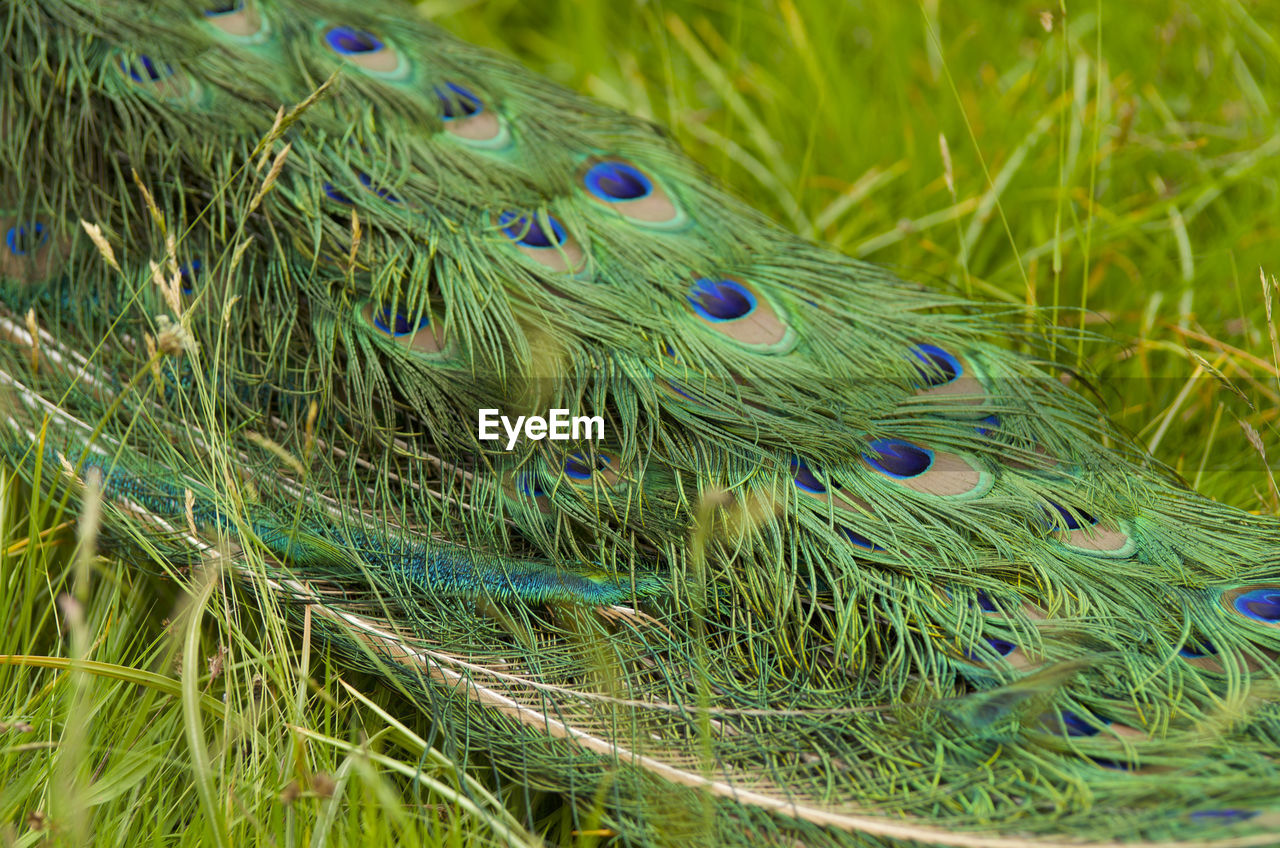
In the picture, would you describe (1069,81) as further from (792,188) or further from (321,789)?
Result: (321,789)

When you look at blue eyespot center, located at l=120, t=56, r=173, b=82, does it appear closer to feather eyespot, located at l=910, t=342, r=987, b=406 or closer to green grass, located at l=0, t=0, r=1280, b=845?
green grass, located at l=0, t=0, r=1280, b=845

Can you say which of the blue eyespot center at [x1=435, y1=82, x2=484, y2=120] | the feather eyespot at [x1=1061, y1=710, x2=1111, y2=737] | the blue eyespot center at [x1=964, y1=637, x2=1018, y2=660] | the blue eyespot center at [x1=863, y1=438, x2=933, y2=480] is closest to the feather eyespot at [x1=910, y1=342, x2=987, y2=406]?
the blue eyespot center at [x1=863, y1=438, x2=933, y2=480]

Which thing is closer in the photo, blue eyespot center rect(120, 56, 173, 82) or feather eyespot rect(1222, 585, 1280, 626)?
feather eyespot rect(1222, 585, 1280, 626)

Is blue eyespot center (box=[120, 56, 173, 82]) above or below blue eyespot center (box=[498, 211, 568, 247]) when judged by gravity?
above

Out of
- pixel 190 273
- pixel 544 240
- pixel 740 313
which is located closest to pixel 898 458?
pixel 740 313

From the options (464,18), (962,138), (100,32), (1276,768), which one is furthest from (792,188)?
(1276,768)

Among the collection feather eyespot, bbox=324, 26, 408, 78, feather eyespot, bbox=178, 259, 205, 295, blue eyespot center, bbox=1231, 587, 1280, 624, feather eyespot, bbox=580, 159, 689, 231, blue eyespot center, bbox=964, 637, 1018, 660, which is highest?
feather eyespot, bbox=324, 26, 408, 78

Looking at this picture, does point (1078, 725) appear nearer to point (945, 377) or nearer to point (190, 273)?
point (945, 377)
